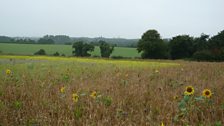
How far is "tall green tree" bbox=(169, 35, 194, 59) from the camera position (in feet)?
177

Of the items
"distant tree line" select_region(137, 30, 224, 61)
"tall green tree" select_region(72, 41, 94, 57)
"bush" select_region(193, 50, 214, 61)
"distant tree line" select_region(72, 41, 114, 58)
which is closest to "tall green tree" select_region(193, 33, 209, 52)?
"distant tree line" select_region(137, 30, 224, 61)

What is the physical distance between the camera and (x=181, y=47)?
5431 centimetres

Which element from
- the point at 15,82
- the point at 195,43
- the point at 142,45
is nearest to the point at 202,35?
the point at 195,43

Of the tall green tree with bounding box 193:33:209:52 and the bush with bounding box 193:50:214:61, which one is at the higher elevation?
the tall green tree with bounding box 193:33:209:52

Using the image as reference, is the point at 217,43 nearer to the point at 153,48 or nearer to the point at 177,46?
the point at 177,46

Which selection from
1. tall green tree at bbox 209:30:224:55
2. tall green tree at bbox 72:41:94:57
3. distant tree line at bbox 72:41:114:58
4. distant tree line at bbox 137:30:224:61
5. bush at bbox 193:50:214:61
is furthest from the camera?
tall green tree at bbox 72:41:94:57

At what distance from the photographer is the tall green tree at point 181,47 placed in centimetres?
5407

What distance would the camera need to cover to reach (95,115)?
3.70 m

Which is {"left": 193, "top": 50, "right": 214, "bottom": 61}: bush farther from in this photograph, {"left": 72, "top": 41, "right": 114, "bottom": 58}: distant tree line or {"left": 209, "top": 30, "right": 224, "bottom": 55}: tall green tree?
{"left": 72, "top": 41, "right": 114, "bottom": 58}: distant tree line

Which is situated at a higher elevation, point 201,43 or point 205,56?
point 201,43

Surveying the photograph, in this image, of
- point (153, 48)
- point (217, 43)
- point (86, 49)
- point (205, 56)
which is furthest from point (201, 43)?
point (86, 49)

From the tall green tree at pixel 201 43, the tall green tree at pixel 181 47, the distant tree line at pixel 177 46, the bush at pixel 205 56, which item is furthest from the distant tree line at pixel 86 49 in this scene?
the bush at pixel 205 56

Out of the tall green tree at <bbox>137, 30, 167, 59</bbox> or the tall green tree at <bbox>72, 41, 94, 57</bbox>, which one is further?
the tall green tree at <bbox>72, 41, 94, 57</bbox>

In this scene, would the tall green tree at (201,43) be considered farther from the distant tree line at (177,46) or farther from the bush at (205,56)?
the bush at (205,56)
